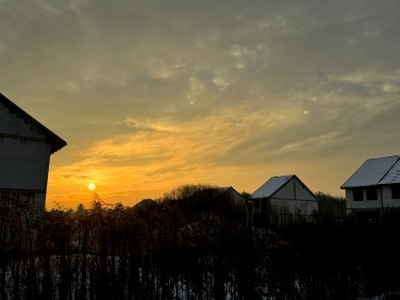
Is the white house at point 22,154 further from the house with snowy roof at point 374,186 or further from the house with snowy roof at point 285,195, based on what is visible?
the house with snowy roof at point 285,195

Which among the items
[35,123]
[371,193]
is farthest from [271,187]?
[35,123]

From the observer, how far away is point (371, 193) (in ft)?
118

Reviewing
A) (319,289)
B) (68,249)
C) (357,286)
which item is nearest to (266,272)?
(319,289)

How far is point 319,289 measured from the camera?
845 centimetres

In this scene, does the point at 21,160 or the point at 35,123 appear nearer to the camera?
the point at 21,160

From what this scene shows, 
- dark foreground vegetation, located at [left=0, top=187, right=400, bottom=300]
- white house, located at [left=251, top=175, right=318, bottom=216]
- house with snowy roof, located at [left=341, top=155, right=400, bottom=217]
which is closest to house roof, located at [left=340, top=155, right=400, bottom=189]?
house with snowy roof, located at [left=341, top=155, right=400, bottom=217]

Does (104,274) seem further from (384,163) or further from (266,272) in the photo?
(384,163)

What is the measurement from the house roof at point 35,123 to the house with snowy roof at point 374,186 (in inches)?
1182

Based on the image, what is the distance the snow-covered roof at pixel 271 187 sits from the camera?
44225mm

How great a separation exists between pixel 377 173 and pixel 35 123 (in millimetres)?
35224

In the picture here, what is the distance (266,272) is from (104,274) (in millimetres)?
4303

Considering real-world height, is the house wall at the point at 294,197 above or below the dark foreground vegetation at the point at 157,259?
above

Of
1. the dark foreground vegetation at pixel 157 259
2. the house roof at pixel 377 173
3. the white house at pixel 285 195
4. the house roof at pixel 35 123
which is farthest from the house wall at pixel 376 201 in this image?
Result: the house roof at pixel 35 123

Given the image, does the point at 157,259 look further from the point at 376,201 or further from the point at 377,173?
the point at 377,173
